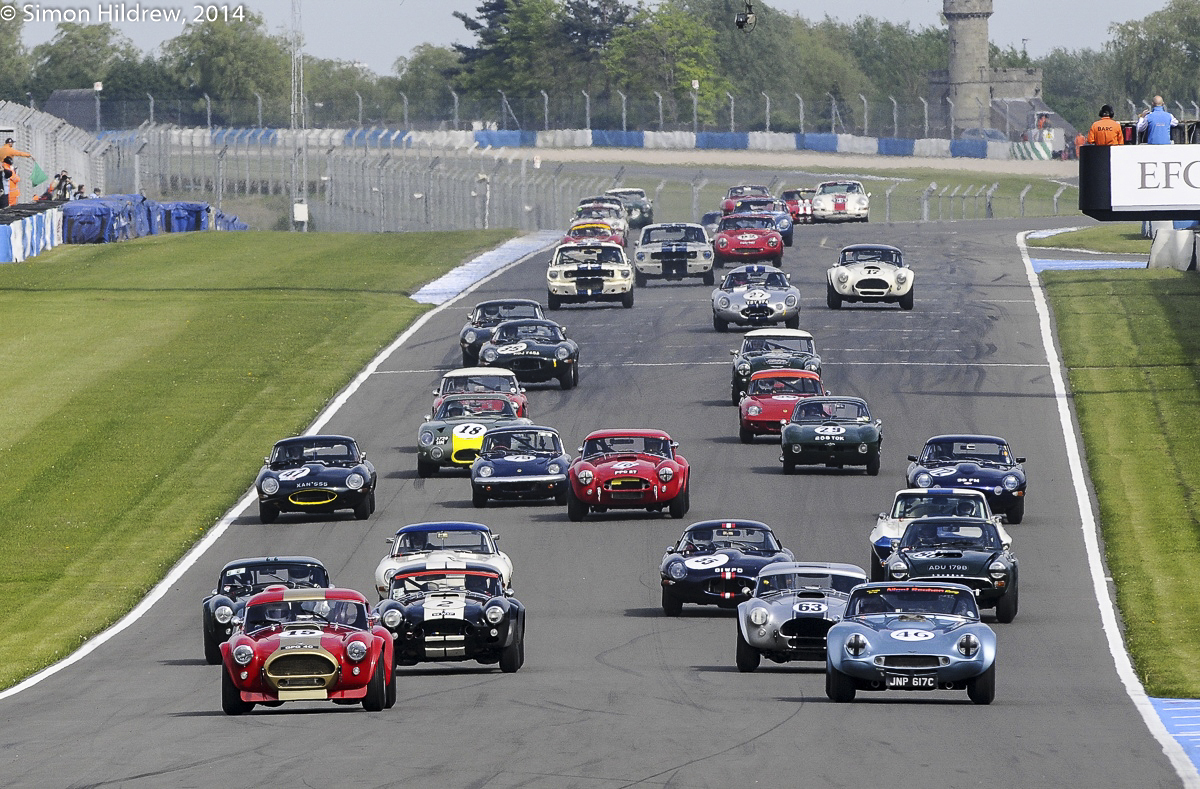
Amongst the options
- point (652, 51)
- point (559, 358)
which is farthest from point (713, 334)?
point (652, 51)

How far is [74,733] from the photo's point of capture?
1702 cm

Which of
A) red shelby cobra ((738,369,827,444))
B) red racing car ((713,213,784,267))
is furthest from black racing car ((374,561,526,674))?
red racing car ((713,213,784,267))

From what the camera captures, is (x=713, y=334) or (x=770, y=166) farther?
(x=770, y=166)

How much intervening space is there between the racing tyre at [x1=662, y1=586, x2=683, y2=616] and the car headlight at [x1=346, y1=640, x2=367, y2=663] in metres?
6.63

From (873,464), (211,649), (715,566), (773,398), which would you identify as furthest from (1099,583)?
(211,649)

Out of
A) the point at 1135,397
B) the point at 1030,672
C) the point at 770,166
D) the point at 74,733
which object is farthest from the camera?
the point at 770,166

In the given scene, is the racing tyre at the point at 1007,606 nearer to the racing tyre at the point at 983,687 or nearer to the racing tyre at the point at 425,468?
the racing tyre at the point at 983,687

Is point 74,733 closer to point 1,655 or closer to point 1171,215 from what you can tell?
point 1,655

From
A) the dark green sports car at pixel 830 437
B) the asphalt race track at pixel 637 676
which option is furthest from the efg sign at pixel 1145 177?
the dark green sports car at pixel 830 437

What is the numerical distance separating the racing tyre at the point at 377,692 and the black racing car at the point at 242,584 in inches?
145

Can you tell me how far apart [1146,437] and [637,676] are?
19846mm

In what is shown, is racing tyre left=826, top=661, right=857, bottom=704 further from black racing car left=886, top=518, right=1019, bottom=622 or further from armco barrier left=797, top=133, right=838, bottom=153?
armco barrier left=797, top=133, right=838, bottom=153

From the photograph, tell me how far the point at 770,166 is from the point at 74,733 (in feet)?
337

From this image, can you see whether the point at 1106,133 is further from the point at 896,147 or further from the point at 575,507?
the point at 896,147
